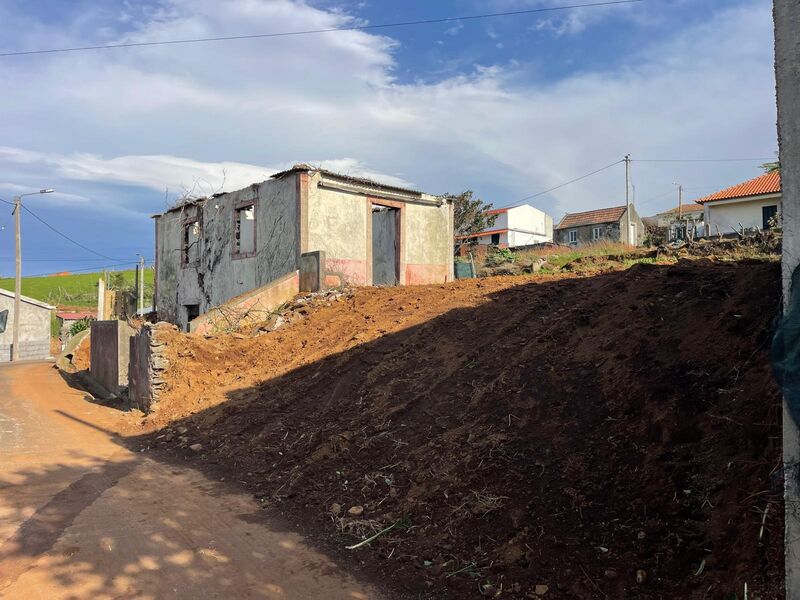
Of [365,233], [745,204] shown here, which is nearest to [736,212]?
[745,204]

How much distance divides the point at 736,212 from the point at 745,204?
57cm

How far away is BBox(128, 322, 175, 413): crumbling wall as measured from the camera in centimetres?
993

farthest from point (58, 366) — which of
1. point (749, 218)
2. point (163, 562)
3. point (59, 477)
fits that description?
point (749, 218)

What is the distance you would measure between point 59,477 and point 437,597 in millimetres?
5215

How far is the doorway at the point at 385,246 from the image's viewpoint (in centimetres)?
1711

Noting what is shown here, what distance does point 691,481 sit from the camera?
359cm

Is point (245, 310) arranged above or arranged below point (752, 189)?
below

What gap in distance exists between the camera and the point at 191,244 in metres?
19.5

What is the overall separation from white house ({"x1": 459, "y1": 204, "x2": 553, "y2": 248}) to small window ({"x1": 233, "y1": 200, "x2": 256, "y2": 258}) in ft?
92.6

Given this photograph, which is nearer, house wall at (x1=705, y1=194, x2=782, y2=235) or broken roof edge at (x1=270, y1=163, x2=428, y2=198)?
broken roof edge at (x1=270, y1=163, x2=428, y2=198)

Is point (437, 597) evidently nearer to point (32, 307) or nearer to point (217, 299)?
point (217, 299)

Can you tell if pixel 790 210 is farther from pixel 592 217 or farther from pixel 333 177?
pixel 592 217

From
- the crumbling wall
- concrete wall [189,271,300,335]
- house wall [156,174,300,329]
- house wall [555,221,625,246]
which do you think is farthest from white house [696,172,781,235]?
the crumbling wall

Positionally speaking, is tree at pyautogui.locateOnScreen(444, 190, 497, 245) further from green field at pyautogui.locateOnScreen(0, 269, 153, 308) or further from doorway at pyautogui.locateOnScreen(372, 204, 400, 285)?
green field at pyautogui.locateOnScreen(0, 269, 153, 308)
